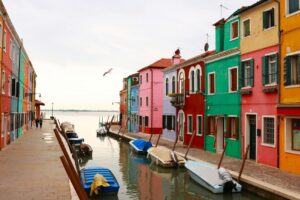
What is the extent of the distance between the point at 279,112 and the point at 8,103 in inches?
751

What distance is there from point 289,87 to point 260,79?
8.36ft

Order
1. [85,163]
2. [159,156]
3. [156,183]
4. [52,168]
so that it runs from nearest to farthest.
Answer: [52,168], [156,183], [159,156], [85,163]

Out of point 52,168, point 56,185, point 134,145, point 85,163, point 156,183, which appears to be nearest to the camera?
point 56,185

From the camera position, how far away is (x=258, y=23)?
61.1ft

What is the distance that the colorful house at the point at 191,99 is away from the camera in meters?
25.6

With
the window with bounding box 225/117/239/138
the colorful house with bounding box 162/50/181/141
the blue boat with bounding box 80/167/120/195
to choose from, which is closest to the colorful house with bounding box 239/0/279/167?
the window with bounding box 225/117/239/138

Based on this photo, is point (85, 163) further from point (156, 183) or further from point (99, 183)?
point (99, 183)

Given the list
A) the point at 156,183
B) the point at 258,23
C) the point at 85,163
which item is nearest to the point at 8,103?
the point at 85,163

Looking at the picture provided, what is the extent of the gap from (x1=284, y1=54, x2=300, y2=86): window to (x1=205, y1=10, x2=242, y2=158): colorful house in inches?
179

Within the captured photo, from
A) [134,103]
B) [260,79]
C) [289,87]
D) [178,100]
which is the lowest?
[178,100]

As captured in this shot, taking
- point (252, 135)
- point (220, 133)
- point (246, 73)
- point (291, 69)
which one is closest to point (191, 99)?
point (220, 133)

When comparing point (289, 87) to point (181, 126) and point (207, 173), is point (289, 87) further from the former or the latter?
point (181, 126)

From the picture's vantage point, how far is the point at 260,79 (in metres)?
18.4

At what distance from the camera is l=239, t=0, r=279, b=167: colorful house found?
17.3 meters
